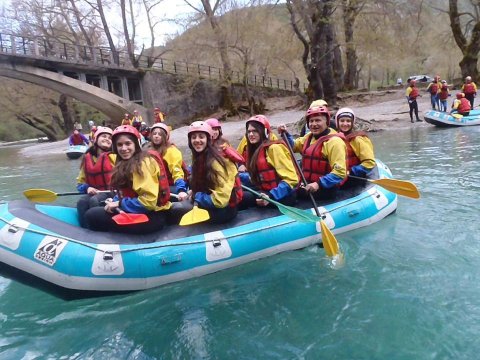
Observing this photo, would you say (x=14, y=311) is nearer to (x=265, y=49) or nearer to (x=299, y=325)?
(x=299, y=325)

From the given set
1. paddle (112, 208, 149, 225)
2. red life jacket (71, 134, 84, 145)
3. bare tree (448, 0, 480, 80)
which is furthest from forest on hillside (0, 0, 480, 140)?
paddle (112, 208, 149, 225)

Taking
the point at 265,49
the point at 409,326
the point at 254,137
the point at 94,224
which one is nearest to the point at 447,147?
the point at 254,137

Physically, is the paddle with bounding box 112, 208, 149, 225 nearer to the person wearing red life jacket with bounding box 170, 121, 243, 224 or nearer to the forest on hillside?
the person wearing red life jacket with bounding box 170, 121, 243, 224

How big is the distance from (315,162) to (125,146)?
201 cm

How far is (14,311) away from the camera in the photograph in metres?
3.42

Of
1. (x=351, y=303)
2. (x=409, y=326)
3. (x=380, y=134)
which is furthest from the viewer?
(x=380, y=134)

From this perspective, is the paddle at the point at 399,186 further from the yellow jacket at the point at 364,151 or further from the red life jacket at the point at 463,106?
the red life jacket at the point at 463,106

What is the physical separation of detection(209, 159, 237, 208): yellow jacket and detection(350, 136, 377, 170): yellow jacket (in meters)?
1.82

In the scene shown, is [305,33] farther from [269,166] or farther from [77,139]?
[269,166]

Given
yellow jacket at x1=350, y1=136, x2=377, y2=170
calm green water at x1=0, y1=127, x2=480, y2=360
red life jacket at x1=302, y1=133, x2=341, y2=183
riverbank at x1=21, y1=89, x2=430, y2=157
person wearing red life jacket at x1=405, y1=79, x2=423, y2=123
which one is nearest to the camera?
calm green water at x1=0, y1=127, x2=480, y2=360

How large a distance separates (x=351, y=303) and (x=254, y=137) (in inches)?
70.8

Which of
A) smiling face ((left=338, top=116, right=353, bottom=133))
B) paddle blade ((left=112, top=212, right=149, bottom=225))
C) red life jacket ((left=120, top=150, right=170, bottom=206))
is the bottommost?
paddle blade ((left=112, top=212, right=149, bottom=225))

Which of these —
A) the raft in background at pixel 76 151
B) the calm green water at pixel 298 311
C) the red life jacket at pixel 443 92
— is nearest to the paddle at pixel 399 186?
the calm green water at pixel 298 311

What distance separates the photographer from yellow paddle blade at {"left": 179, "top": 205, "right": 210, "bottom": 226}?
3.41m
